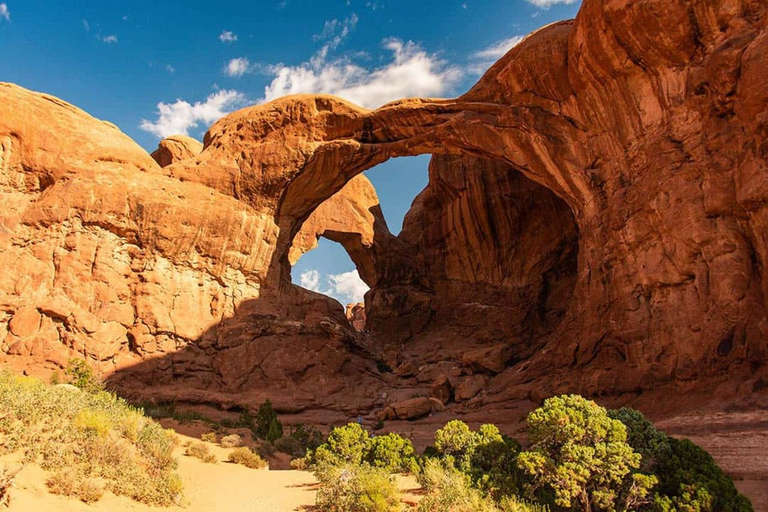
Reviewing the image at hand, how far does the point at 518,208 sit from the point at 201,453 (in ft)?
85.4

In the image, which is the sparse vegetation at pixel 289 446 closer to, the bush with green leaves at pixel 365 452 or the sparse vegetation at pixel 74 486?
the bush with green leaves at pixel 365 452

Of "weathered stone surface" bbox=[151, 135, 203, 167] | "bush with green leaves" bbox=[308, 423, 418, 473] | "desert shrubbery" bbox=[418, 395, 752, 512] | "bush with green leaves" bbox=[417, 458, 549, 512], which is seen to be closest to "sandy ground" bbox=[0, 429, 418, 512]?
"bush with green leaves" bbox=[308, 423, 418, 473]

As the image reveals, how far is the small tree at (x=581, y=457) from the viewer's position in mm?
8969

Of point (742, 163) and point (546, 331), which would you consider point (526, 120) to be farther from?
point (546, 331)

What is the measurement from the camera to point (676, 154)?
672 inches

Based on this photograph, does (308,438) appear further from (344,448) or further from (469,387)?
(469,387)

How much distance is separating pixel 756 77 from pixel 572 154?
26.1ft

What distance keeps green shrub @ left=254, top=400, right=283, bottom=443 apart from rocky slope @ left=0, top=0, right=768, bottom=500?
102 inches

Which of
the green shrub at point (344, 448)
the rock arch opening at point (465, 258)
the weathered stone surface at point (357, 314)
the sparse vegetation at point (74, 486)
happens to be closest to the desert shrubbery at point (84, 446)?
the sparse vegetation at point (74, 486)

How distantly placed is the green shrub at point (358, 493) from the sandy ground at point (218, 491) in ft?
1.78

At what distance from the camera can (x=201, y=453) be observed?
14070mm

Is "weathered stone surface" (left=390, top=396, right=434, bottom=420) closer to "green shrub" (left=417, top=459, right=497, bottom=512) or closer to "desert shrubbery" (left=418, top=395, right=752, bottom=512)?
"green shrub" (left=417, top=459, right=497, bottom=512)

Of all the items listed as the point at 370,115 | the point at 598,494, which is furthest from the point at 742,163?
the point at 370,115

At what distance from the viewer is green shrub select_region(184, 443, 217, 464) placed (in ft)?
45.6
